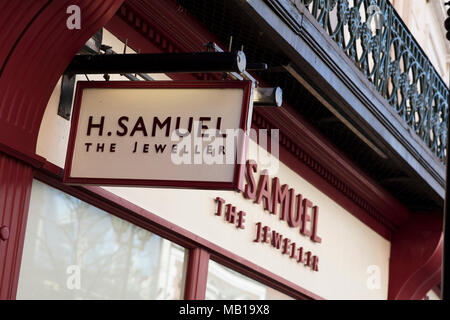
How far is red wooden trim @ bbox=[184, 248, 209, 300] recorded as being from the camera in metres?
7.69

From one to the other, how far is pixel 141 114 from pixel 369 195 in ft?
19.2

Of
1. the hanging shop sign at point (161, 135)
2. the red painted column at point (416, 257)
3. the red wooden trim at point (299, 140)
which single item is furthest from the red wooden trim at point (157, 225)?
the red painted column at point (416, 257)

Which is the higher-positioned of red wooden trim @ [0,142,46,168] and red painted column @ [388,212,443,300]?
red painted column @ [388,212,443,300]

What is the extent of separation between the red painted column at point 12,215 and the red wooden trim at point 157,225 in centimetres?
28

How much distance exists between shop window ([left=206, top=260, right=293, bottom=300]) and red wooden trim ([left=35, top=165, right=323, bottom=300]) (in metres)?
0.06

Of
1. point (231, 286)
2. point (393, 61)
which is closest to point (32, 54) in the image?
point (231, 286)

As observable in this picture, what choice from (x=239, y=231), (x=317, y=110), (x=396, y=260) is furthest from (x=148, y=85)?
(x=396, y=260)

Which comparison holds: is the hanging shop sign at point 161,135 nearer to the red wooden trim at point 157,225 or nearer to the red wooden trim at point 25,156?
the red wooden trim at point 25,156

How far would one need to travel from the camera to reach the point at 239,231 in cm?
834

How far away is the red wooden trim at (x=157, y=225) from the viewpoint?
6180 millimetres

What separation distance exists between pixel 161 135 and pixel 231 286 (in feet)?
10.8

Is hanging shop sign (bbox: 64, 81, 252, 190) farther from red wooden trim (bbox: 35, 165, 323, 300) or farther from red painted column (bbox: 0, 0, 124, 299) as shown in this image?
red wooden trim (bbox: 35, 165, 323, 300)

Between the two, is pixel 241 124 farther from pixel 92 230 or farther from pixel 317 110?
pixel 317 110

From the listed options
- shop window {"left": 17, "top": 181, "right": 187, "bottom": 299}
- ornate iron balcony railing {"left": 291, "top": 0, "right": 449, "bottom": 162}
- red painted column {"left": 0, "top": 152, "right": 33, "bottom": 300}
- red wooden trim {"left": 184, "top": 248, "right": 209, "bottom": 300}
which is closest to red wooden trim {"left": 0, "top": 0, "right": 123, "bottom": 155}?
red painted column {"left": 0, "top": 152, "right": 33, "bottom": 300}
